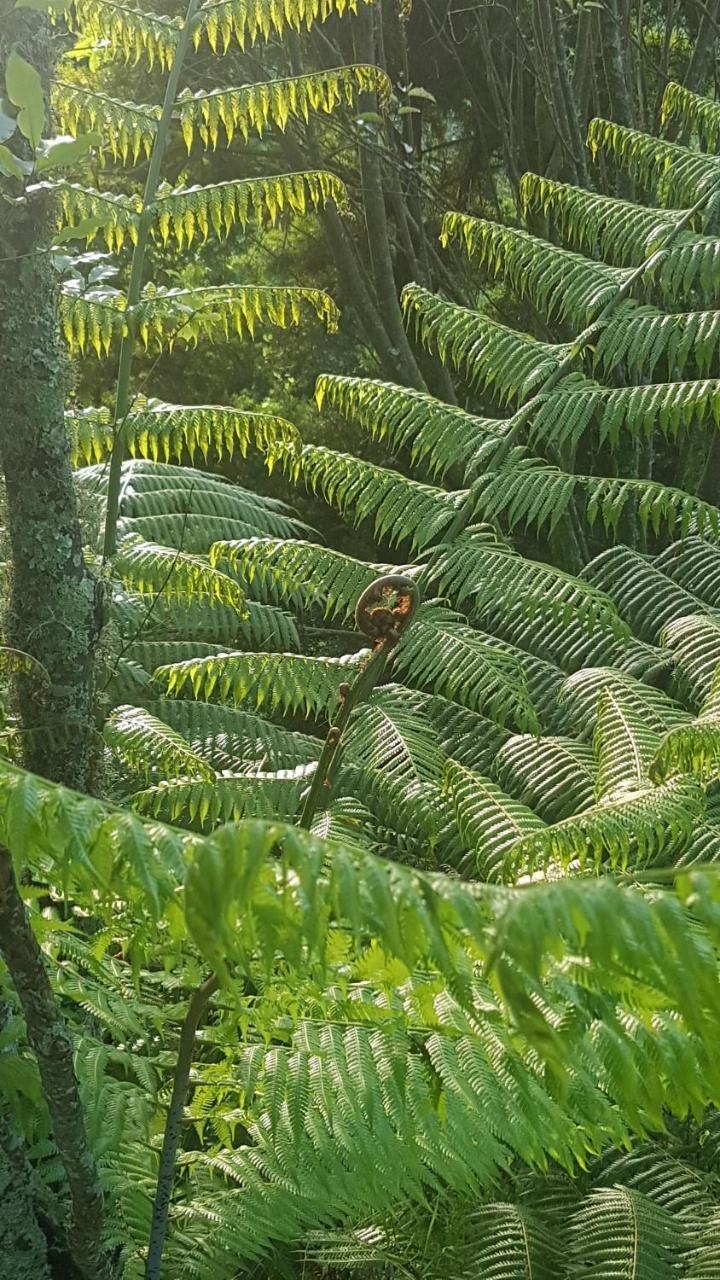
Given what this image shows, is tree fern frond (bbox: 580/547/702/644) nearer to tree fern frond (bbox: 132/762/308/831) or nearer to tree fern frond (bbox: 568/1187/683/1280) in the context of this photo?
tree fern frond (bbox: 132/762/308/831)

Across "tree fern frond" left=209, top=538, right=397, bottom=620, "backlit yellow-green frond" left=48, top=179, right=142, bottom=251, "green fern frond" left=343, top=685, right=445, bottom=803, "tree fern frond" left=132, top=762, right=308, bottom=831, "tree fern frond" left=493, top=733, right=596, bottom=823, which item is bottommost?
"tree fern frond" left=493, top=733, right=596, bottom=823

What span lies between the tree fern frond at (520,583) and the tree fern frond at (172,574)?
1.07 feet

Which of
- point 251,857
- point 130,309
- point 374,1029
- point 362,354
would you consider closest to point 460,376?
point 362,354

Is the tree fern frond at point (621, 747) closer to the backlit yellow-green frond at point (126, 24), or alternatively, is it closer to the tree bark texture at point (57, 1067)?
the tree bark texture at point (57, 1067)

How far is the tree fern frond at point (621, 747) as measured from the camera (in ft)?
4.70

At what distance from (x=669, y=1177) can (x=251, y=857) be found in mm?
1103

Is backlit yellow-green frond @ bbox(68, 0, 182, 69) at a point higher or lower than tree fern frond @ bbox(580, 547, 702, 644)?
higher

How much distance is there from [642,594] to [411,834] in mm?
754

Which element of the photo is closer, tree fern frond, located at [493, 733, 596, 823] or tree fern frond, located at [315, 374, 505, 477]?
tree fern frond, located at [493, 733, 596, 823]

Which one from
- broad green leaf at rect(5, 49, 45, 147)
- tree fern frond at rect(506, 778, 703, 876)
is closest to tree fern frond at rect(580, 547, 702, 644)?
tree fern frond at rect(506, 778, 703, 876)

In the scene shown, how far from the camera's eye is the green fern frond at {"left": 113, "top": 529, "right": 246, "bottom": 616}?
1.73 meters

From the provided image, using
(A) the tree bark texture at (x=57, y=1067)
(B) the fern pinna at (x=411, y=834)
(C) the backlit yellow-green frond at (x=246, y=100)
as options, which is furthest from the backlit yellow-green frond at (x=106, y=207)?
(A) the tree bark texture at (x=57, y=1067)

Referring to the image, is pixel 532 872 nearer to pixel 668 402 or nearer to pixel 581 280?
pixel 668 402

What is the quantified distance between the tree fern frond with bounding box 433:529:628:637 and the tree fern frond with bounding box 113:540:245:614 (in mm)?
326
